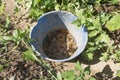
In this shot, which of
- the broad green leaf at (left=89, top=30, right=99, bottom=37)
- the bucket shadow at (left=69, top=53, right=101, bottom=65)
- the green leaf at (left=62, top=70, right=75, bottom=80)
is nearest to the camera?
the green leaf at (left=62, top=70, right=75, bottom=80)

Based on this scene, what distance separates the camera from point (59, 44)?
101 inches

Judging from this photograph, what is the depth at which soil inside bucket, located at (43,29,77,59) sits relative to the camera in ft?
8.21

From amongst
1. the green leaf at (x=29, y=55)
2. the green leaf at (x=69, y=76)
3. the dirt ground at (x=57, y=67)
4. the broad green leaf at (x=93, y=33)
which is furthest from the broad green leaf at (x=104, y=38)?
the green leaf at (x=29, y=55)

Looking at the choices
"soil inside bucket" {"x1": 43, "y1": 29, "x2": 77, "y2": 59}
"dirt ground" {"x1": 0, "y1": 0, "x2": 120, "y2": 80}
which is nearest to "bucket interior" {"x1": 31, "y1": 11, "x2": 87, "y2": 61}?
"soil inside bucket" {"x1": 43, "y1": 29, "x2": 77, "y2": 59}

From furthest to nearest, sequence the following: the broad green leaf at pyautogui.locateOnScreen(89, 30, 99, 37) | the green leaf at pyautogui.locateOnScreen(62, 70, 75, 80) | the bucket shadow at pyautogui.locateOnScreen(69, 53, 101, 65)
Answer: the bucket shadow at pyautogui.locateOnScreen(69, 53, 101, 65), the broad green leaf at pyautogui.locateOnScreen(89, 30, 99, 37), the green leaf at pyautogui.locateOnScreen(62, 70, 75, 80)

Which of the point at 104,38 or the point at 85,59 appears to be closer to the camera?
the point at 104,38

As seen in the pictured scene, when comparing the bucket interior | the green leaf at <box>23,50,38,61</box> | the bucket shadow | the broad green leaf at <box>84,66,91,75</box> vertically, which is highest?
the bucket interior

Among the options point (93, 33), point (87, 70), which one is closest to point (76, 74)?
point (87, 70)

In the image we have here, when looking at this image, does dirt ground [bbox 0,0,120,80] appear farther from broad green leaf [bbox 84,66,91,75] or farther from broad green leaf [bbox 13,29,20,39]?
broad green leaf [bbox 13,29,20,39]

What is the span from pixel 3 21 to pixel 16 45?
0.86ft

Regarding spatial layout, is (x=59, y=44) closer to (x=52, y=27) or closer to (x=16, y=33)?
(x=52, y=27)

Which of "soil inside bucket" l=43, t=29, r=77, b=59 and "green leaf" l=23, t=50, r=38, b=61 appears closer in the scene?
"green leaf" l=23, t=50, r=38, b=61

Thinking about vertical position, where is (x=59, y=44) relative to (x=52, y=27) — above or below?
below

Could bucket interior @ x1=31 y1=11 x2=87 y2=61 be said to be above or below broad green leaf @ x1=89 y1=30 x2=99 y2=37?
above
